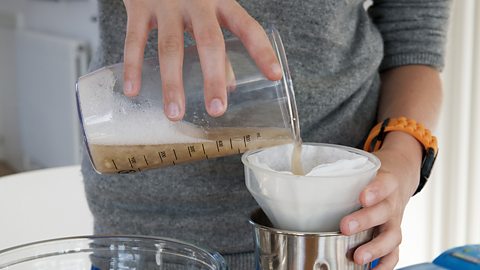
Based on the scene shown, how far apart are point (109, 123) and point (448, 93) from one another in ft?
3.99

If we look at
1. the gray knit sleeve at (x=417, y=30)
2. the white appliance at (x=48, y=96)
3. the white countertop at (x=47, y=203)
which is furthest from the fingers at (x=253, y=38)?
the white appliance at (x=48, y=96)

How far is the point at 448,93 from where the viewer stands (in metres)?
1.64

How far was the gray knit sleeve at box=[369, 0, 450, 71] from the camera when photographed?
93 cm

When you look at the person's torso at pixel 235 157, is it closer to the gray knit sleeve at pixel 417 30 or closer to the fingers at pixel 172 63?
the gray knit sleeve at pixel 417 30

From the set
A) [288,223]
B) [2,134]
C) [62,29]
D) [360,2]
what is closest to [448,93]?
[360,2]

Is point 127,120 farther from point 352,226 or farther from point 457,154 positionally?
point 457,154

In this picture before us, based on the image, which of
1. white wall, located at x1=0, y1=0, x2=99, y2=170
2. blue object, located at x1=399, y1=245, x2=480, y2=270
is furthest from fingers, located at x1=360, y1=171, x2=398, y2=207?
white wall, located at x1=0, y1=0, x2=99, y2=170

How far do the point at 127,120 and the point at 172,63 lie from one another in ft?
0.24

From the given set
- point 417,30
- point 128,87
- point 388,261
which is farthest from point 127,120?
point 417,30

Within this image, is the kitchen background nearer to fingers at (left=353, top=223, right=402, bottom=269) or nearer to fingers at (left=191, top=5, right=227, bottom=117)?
fingers at (left=353, top=223, right=402, bottom=269)

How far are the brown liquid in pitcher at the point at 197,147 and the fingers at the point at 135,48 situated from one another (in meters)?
0.06

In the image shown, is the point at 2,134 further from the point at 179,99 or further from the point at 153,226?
the point at 179,99

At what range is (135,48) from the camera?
0.53 m

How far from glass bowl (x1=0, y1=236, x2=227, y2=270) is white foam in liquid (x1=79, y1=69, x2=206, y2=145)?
0.29 ft
